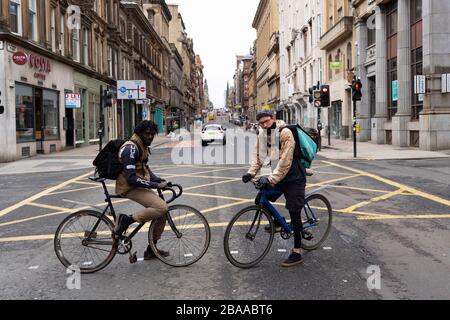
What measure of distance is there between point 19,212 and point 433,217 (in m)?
7.60

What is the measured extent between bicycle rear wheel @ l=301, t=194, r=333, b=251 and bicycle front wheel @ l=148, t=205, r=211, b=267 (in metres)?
1.35

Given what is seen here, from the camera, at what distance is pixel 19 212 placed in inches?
383

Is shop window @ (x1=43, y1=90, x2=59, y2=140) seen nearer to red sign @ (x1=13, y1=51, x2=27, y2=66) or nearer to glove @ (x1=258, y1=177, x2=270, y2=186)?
red sign @ (x1=13, y1=51, x2=27, y2=66)

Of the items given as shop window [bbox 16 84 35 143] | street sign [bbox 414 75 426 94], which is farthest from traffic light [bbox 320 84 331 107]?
shop window [bbox 16 84 35 143]

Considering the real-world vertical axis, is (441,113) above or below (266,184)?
above

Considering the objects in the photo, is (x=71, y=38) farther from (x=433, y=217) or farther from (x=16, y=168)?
(x=433, y=217)

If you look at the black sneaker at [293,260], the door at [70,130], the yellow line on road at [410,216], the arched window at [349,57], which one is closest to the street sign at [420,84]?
the arched window at [349,57]

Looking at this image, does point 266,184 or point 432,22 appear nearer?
point 266,184

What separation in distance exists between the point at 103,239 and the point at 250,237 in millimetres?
1698

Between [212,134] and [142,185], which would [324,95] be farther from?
[142,185]

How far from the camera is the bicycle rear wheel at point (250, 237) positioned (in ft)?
18.8

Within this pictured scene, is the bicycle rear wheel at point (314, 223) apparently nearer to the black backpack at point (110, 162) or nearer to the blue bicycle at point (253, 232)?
the blue bicycle at point (253, 232)
